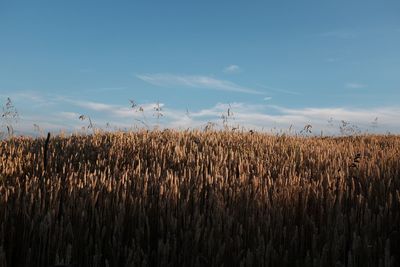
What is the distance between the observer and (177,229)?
10.4ft

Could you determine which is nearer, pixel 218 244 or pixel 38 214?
pixel 218 244

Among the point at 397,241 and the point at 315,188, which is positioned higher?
the point at 315,188

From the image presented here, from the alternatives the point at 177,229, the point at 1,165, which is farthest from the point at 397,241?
the point at 1,165

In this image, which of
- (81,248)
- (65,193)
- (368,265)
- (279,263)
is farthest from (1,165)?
(368,265)

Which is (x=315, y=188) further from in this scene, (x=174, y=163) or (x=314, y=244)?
(x=174, y=163)

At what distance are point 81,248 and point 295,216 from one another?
179 centimetres

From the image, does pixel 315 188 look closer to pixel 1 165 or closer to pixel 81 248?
pixel 81 248

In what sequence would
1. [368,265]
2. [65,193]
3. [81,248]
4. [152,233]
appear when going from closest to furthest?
[368,265] → [81,248] → [152,233] → [65,193]

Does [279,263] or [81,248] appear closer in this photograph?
[279,263]

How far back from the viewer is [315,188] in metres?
4.11

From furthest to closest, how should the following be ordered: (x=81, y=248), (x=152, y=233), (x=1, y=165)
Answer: (x=1, y=165)
(x=152, y=233)
(x=81, y=248)

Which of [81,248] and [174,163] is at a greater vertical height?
[174,163]

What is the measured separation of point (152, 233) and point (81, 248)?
1.76 feet

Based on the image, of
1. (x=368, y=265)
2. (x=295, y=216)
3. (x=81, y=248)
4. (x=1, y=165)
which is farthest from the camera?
(x=1, y=165)
